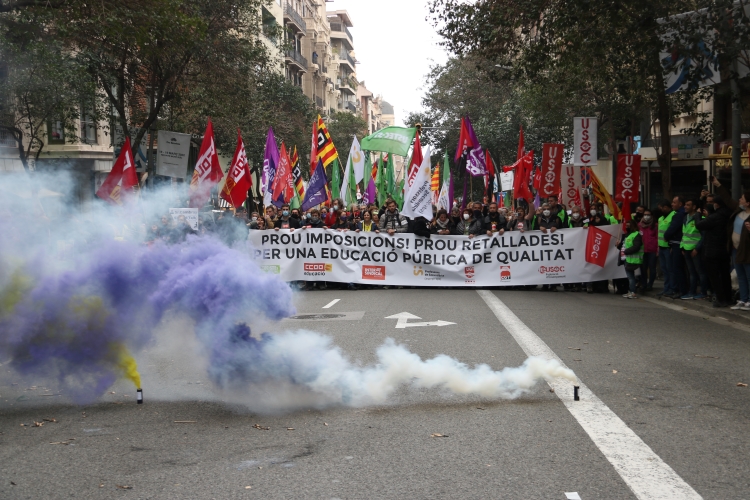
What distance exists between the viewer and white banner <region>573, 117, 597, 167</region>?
21.0 metres

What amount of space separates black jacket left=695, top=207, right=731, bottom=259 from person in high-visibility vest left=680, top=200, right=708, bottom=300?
0.72 m

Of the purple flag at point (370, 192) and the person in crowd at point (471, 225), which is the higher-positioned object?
the purple flag at point (370, 192)

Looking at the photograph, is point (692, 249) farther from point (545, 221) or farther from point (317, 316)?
point (317, 316)

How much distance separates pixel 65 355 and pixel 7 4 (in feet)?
27.9

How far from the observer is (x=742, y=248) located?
1295 cm

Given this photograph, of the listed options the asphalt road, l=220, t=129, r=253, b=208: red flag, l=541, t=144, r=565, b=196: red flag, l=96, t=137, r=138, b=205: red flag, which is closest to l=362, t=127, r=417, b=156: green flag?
l=541, t=144, r=565, b=196: red flag

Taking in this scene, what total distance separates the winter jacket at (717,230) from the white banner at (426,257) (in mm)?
4091

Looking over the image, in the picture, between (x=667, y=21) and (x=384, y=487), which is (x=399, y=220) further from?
(x=384, y=487)

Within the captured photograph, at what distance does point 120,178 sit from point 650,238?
10.1 metres

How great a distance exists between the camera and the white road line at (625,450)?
439 cm

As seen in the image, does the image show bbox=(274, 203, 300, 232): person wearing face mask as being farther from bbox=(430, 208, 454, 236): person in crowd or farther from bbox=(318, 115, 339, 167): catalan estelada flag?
bbox=(318, 115, 339, 167): catalan estelada flag

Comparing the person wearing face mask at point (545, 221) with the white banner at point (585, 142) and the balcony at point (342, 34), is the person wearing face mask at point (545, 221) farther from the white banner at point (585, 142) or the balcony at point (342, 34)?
the balcony at point (342, 34)

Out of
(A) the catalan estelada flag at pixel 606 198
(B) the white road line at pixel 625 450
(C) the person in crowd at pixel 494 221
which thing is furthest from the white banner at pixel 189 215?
(A) the catalan estelada flag at pixel 606 198

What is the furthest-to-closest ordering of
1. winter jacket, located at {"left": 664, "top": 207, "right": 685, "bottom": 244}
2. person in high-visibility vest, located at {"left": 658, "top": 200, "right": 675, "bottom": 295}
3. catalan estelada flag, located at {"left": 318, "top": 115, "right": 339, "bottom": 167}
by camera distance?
catalan estelada flag, located at {"left": 318, "top": 115, "right": 339, "bottom": 167} → person in high-visibility vest, located at {"left": 658, "top": 200, "right": 675, "bottom": 295} → winter jacket, located at {"left": 664, "top": 207, "right": 685, "bottom": 244}
